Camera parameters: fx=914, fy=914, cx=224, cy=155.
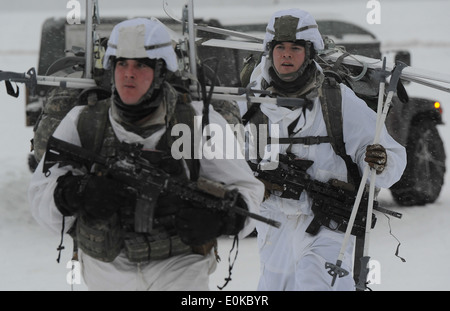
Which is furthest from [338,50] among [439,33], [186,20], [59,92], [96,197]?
[439,33]

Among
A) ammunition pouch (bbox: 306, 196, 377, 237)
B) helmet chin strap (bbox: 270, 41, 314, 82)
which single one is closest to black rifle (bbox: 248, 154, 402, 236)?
ammunition pouch (bbox: 306, 196, 377, 237)

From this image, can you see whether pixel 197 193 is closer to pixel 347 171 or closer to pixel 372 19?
pixel 347 171

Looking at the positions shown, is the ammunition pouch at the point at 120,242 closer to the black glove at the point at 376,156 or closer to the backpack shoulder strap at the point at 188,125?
the backpack shoulder strap at the point at 188,125

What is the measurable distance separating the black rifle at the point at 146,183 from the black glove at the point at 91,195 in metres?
0.06

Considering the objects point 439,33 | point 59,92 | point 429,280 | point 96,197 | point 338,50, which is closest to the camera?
point 96,197

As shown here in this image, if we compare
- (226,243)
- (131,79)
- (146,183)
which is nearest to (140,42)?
(131,79)

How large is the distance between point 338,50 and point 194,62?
2.14 meters

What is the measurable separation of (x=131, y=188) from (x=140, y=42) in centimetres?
61

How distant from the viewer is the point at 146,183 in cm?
373

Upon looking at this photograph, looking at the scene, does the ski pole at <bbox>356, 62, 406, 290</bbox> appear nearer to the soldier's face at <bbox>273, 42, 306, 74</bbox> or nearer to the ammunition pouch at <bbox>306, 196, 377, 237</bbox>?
the ammunition pouch at <bbox>306, 196, 377, 237</bbox>

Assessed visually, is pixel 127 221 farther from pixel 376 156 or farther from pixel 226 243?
pixel 226 243

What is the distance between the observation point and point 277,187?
5203 mm

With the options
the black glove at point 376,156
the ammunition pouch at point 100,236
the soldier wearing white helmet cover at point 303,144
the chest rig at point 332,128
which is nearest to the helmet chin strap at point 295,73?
the soldier wearing white helmet cover at point 303,144

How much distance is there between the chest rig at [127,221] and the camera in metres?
3.81
